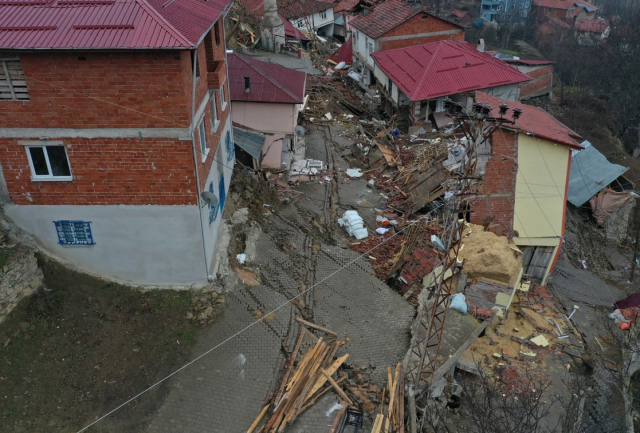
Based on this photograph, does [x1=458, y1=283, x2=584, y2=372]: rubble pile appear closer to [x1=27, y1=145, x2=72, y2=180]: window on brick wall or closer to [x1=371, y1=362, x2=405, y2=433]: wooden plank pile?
[x1=371, y1=362, x2=405, y2=433]: wooden plank pile

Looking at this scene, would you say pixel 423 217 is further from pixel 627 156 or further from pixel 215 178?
pixel 627 156

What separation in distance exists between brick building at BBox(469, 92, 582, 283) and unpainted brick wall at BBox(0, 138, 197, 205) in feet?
36.5

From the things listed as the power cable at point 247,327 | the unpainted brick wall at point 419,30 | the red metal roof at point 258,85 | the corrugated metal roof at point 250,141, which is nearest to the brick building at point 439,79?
the unpainted brick wall at point 419,30

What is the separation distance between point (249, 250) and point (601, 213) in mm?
22437

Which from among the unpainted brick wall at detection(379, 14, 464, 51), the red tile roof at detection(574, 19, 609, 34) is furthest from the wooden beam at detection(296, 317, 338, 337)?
the red tile roof at detection(574, 19, 609, 34)

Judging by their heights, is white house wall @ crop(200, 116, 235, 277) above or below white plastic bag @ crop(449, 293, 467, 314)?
above

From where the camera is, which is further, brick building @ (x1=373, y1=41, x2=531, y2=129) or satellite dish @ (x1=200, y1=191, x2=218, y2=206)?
brick building @ (x1=373, y1=41, x2=531, y2=129)

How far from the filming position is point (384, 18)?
39.4 metres

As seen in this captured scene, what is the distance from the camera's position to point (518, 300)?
1833 cm

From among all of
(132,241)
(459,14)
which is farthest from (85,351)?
(459,14)

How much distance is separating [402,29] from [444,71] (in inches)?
272

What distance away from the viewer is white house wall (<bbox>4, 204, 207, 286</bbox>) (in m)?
13.8

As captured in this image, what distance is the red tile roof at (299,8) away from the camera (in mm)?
57744

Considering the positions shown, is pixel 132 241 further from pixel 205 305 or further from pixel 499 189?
pixel 499 189
